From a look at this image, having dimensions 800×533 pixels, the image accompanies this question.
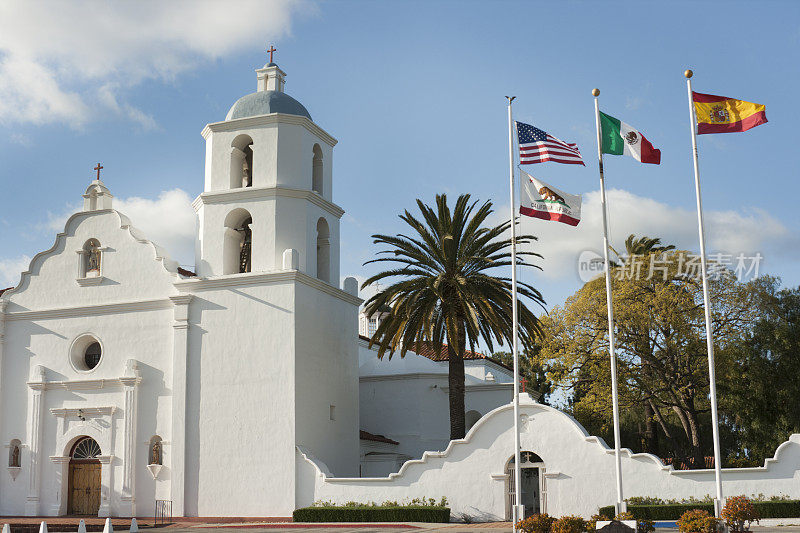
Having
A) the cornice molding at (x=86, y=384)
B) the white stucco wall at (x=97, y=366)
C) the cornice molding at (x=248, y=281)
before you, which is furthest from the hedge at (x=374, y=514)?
the cornice molding at (x=86, y=384)

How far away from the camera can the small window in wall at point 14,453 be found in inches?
1328

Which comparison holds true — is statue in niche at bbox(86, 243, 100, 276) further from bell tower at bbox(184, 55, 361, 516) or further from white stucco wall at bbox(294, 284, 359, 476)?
white stucco wall at bbox(294, 284, 359, 476)

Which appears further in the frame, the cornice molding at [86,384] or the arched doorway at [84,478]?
the arched doorway at [84,478]

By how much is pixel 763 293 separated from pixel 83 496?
98.7 feet

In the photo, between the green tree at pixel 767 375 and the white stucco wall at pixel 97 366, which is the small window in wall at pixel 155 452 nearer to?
the white stucco wall at pixel 97 366

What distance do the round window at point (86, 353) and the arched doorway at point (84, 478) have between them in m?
2.88

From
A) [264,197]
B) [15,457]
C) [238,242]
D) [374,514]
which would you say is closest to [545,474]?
[374,514]

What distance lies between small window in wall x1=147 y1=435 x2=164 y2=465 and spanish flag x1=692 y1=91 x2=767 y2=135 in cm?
2177

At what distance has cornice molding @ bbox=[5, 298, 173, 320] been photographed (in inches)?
1308

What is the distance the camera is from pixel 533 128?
80.7 feet

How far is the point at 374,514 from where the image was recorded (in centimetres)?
2842

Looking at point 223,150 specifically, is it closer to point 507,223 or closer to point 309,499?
point 507,223

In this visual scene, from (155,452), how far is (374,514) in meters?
9.11

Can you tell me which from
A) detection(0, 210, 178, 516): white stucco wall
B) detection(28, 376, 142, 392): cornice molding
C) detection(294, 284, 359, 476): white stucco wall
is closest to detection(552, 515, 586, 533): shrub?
detection(294, 284, 359, 476): white stucco wall
